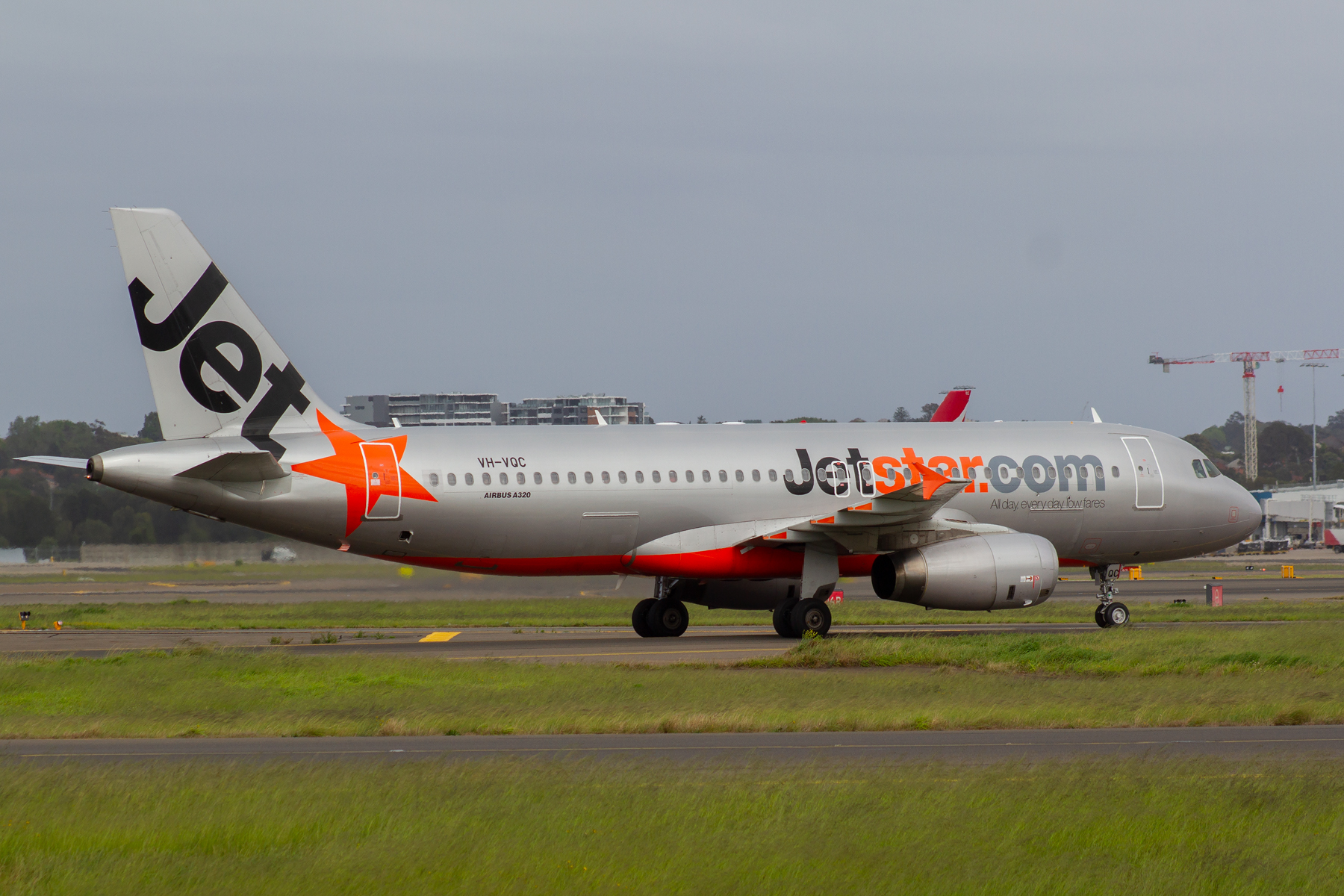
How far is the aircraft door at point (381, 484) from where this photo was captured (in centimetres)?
2817

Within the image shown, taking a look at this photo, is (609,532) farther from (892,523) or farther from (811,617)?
(892,523)

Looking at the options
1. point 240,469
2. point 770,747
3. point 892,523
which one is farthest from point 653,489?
point 770,747

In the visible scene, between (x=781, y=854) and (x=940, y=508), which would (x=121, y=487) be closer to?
Result: (x=940, y=508)

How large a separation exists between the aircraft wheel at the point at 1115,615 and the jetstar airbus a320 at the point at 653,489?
0.30ft

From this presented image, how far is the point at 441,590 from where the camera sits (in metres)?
45.2

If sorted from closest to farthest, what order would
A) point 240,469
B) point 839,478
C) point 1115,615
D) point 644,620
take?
1. point 240,469
2. point 839,478
3. point 644,620
4. point 1115,615

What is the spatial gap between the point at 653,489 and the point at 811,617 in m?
4.22

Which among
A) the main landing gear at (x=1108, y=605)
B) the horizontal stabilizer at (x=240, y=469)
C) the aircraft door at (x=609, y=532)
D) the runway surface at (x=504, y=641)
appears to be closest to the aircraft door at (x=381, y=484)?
the horizontal stabilizer at (x=240, y=469)

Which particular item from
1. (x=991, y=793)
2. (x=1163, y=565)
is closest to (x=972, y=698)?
(x=991, y=793)

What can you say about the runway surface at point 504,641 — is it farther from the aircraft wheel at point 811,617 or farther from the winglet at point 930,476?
the winglet at point 930,476

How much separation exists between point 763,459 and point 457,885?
22127 mm

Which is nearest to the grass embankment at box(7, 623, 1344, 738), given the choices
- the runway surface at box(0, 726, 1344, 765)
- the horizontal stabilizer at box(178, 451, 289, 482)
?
the runway surface at box(0, 726, 1344, 765)

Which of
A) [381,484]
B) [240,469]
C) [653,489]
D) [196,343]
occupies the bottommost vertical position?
[653,489]

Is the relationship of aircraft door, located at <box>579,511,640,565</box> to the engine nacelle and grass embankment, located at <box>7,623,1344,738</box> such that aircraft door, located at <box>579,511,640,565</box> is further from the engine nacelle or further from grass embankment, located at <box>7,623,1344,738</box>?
the engine nacelle
